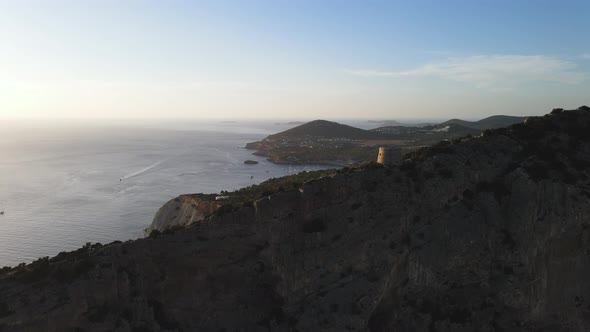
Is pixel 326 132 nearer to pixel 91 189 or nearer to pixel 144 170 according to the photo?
pixel 144 170

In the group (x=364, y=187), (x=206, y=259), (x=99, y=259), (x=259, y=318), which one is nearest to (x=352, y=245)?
(x=364, y=187)

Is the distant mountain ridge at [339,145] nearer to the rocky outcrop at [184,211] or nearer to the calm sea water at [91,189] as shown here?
the calm sea water at [91,189]

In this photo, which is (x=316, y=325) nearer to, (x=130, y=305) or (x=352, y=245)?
(x=352, y=245)

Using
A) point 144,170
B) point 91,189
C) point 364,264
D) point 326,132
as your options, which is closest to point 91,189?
point 91,189

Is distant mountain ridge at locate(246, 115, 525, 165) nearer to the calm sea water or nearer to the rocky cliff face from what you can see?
the calm sea water

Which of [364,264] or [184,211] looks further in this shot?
[184,211]
